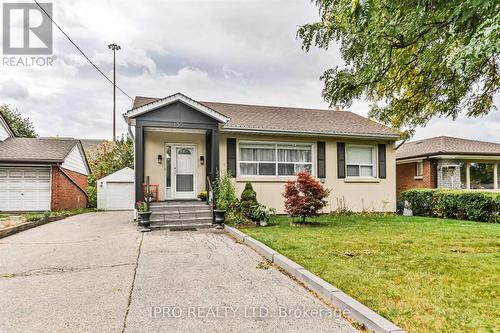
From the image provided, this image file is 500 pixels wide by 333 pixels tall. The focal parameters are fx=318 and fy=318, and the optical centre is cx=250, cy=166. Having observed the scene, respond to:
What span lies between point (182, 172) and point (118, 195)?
9.07 metres

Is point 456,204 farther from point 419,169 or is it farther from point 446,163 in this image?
point 419,169

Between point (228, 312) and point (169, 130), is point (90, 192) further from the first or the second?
point (228, 312)

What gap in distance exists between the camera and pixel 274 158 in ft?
42.4

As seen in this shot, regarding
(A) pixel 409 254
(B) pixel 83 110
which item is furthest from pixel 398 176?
(B) pixel 83 110

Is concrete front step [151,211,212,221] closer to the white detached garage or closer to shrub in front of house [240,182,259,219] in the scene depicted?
shrub in front of house [240,182,259,219]

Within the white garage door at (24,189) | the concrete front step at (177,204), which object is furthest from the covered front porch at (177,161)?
the white garage door at (24,189)

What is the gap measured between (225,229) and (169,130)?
14.7 ft

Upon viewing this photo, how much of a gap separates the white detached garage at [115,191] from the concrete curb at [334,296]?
15379 mm

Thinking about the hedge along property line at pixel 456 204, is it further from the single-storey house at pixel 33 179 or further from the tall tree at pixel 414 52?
the single-storey house at pixel 33 179

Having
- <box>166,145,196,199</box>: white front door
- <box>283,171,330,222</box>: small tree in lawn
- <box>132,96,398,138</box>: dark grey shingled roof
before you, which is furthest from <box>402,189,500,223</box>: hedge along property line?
<box>166,145,196,199</box>: white front door

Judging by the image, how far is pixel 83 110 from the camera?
3306 cm

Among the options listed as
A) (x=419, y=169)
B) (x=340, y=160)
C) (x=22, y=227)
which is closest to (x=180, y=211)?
(x=22, y=227)

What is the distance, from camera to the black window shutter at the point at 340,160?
43.6 ft

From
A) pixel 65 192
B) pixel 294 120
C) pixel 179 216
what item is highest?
pixel 294 120
